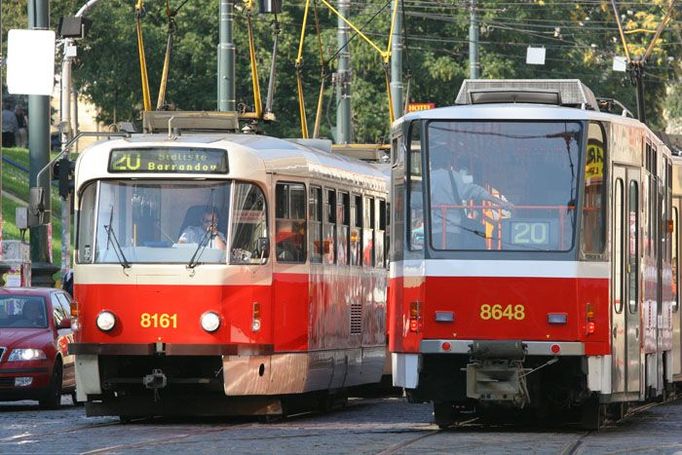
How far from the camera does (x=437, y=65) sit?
63062 mm

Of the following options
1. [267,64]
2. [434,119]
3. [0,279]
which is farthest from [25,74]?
[267,64]

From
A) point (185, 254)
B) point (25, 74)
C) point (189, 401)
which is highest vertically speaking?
point (25, 74)

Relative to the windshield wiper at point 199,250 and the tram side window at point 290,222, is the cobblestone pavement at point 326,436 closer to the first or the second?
the windshield wiper at point 199,250

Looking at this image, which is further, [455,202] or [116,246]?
[116,246]

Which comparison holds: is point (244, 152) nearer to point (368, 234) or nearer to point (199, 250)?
point (199, 250)

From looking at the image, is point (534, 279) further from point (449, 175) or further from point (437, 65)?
point (437, 65)

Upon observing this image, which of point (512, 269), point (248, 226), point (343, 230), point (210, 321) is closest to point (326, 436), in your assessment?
point (512, 269)

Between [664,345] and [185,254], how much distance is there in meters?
4.83

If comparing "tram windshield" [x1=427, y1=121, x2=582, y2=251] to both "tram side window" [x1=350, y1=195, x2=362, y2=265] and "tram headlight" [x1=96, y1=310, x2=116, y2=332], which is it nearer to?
"tram headlight" [x1=96, y1=310, x2=116, y2=332]

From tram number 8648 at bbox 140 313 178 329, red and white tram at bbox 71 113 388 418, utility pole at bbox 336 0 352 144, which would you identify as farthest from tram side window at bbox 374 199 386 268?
utility pole at bbox 336 0 352 144

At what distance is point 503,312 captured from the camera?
702 inches

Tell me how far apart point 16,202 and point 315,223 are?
36885 millimetres

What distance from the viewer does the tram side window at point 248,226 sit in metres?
19.9

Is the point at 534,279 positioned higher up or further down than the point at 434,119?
further down
